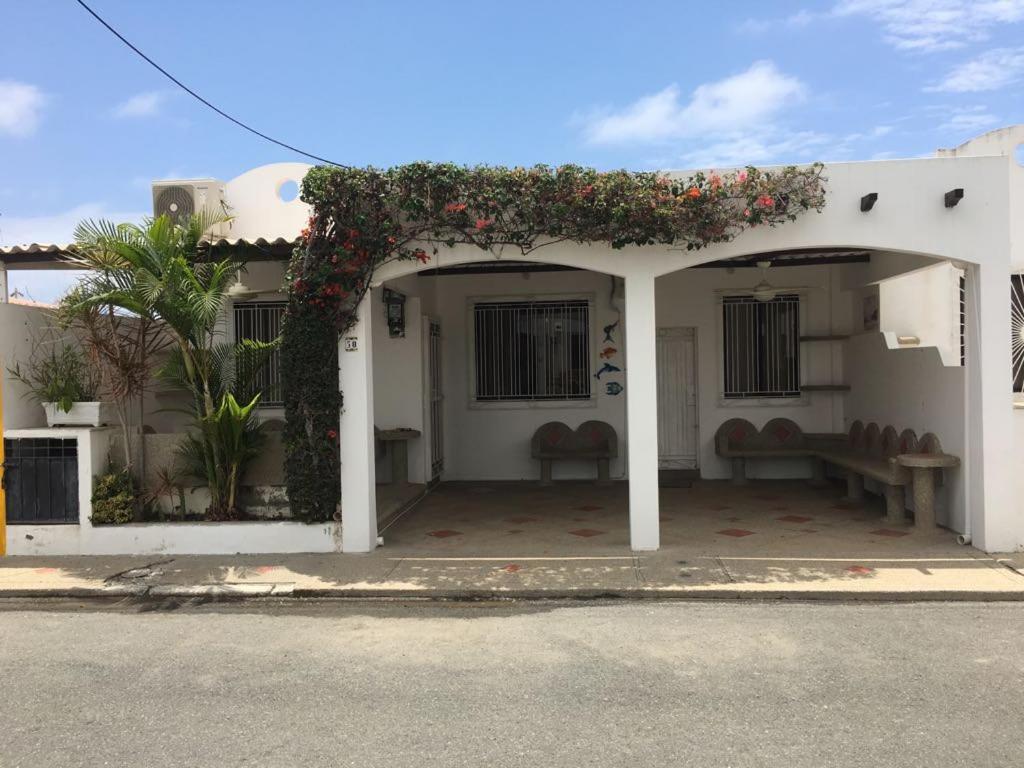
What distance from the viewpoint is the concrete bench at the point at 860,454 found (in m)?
7.80

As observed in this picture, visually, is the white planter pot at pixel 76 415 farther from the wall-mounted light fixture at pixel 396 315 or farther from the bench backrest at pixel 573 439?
the bench backrest at pixel 573 439

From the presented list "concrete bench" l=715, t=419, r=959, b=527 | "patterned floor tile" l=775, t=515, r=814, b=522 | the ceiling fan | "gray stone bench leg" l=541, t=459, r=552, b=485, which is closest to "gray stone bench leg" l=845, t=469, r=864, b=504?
"concrete bench" l=715, t=419, r=959, b=527

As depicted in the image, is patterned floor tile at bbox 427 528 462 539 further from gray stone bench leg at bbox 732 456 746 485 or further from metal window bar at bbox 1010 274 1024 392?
metal window bar at bbox 1010 274 1024 392

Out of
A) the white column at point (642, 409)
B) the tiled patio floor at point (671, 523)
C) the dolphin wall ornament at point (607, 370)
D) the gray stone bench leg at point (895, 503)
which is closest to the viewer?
the white column at point (642, 409)

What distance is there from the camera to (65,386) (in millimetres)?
7945

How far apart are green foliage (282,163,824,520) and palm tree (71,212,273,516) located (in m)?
0.65

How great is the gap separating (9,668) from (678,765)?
4.17 metres

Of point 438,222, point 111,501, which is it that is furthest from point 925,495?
point 111,501

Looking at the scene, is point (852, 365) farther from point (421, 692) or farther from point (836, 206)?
point (421, 692)

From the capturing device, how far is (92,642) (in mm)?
5477

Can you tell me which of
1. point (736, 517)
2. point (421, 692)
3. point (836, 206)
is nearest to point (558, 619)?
point (421, 692)

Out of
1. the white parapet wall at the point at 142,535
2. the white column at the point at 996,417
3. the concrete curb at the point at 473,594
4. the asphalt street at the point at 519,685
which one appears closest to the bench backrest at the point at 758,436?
the white column at the point at 996,417

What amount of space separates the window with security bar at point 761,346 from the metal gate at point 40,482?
8.39m

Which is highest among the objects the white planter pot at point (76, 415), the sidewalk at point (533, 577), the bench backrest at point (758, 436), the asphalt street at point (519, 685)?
the white planter pot at point (76, 415)
